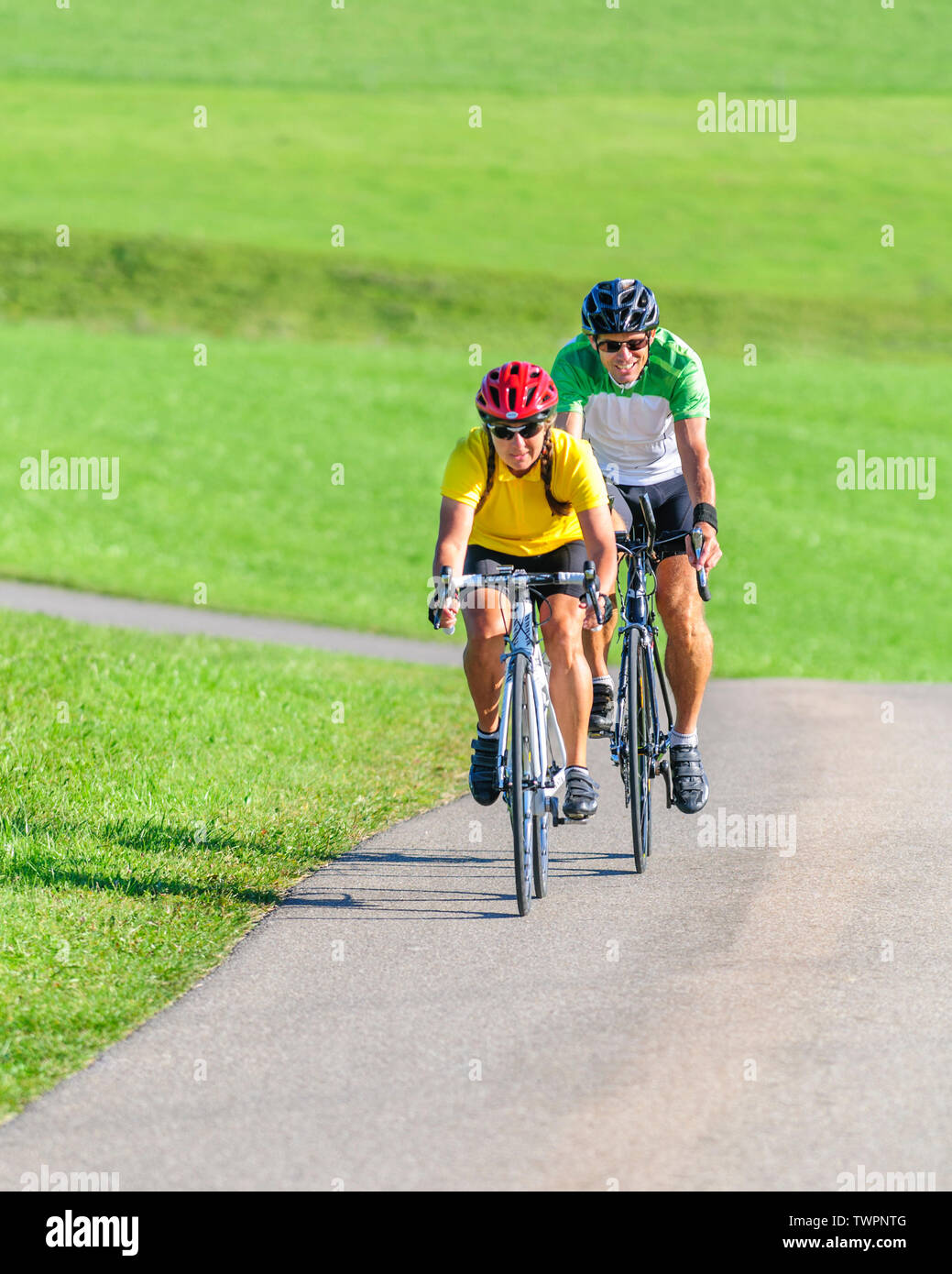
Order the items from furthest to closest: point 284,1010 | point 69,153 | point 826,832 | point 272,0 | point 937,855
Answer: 1. point 272,0
2. point 69,153
3. point 826,832
4. point 937,855
5. point 284,1010

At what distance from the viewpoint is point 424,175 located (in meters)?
54.0

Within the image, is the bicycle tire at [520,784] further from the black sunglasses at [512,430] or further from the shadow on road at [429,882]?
the black sunglasses at [512,430]

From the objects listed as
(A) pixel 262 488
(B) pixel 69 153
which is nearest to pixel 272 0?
(B) pixel 69 153

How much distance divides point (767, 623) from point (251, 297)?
24074mm

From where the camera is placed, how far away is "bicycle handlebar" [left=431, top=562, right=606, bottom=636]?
7070 mm

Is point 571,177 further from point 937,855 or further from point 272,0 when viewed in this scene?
point 937,855

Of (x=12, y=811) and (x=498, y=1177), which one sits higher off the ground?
(x=12, y=811)

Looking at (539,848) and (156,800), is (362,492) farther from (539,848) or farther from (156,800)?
(539,848)

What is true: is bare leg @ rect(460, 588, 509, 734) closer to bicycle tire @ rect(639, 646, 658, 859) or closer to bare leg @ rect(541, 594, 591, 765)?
bare leg @ rect(541, 594, 591, 765)

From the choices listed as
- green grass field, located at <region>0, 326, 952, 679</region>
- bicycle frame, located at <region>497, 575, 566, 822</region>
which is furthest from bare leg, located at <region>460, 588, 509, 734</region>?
green grass field, located at <region>0, 326, 952, 679</region>

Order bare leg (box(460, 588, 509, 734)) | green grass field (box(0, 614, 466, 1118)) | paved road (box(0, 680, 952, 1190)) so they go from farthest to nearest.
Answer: bare leg (box(460, 588, 509, 734))
green grass field (box(0, 614, 466, 1118))
paved road (box(0, 680, 952, 1190))

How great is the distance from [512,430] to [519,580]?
2.12ft

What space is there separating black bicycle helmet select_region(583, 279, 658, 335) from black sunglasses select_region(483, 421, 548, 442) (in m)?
0.92

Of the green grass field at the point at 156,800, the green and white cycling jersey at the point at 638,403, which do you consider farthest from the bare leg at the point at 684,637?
the green grass field at the point at 156,800
